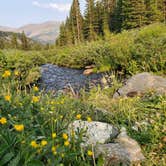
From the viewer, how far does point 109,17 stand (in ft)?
150

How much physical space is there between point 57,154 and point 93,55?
11.4 meters

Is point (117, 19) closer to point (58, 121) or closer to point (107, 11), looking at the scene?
point (107, 11)

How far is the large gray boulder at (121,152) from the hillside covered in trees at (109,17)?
2913cm

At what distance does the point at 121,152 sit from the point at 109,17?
4389 cm

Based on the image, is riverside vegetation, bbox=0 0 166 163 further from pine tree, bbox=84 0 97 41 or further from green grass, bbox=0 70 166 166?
pine tree, bbox=84 0 97 41

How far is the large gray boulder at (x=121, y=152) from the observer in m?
2.95

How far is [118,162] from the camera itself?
297 cm

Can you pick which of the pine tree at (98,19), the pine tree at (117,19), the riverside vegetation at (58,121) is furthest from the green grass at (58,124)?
the pine tree at (98,19)

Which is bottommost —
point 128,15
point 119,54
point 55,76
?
point 55,76

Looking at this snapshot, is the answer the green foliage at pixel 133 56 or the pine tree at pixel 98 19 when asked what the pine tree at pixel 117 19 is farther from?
the green foliage at pixel 133 56

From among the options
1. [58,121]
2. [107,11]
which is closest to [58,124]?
[58,121]

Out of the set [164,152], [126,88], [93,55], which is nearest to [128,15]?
[93,55]

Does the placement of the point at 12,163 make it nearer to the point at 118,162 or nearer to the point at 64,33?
the point at 118,162

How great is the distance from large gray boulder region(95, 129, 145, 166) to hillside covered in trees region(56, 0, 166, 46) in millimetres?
29128
